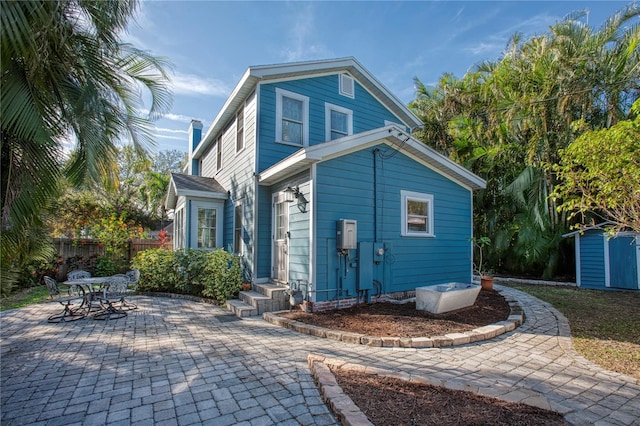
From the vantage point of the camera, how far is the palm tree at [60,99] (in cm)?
337

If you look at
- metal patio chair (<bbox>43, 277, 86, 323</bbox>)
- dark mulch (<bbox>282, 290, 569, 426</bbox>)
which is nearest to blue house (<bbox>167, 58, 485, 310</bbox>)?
dark mulch (<bbox>282, 290, 569, 426</bbox>)

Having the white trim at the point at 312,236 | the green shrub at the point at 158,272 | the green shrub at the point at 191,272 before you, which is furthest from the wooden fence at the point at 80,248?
the white trim at the point at 312,236

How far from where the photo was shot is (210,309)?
7.37 m

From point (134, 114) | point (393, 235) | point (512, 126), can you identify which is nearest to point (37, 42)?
point (134, 114)

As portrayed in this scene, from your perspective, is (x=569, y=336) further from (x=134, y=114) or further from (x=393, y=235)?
(x=134, y=114)

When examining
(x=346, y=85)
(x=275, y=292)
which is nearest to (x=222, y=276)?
(x=275, y=292)

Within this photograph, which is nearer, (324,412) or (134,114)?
(324,412)

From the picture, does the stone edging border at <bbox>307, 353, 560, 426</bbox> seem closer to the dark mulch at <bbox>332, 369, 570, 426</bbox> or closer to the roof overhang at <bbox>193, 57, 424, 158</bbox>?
the dark mulch at <bbox>332, 369, 570, 426</bbox>

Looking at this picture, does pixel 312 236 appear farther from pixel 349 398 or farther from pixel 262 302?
pixel 349 398

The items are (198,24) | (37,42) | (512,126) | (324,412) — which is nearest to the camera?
(324,412)

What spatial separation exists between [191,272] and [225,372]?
214 inches

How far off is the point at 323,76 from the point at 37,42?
7012mm

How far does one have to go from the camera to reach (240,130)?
9.45 meters

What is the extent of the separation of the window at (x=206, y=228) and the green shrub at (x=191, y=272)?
120 cm
